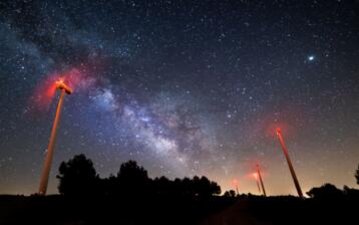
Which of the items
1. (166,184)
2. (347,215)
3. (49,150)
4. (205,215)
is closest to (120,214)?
(205,215)

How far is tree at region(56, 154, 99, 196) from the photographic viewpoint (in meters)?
32.3

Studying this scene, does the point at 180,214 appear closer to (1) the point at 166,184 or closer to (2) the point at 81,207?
(2) the point at 81,207

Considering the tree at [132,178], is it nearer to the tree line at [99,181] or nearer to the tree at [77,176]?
the tree line at [99,181]

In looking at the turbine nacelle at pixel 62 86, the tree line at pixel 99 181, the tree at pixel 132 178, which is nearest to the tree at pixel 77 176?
the tree line at pixel 99 181

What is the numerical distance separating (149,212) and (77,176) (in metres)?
16.5

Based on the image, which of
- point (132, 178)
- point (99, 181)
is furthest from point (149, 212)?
point (99, 181)

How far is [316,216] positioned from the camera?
1864 centimetres

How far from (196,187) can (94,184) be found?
34.5 meters

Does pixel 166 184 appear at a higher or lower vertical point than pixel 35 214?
higher

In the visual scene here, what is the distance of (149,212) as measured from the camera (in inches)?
907

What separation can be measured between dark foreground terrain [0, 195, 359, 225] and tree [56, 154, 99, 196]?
28.0 feet

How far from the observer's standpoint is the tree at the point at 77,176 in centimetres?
3234

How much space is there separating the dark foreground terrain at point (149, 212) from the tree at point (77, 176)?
8524 mm

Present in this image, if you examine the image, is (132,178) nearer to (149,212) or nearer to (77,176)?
(77,176)
